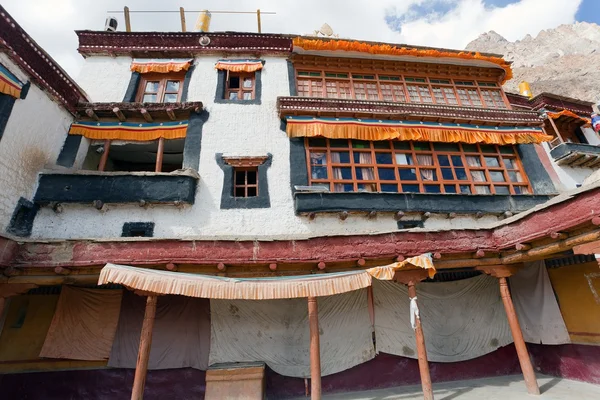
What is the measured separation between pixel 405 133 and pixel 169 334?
8.35m

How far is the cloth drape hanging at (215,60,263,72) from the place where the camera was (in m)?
10.2

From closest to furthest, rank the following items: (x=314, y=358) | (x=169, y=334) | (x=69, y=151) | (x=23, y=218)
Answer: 1. (x=314, y=358)
2. (x=169, y=334)
3. (x=23, y=218)
4. (x=69, y=151)

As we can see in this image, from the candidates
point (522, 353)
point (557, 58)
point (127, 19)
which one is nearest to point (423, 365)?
point (522, 353)

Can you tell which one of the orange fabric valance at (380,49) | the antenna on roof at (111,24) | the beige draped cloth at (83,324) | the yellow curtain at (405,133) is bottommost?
the beige draped cloth at (83,324)

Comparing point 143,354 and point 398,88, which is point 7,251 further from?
point 398,88

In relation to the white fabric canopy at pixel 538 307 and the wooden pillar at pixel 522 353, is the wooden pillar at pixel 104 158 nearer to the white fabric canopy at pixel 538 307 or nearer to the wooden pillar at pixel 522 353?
the wooden pillar at pixel 522 353

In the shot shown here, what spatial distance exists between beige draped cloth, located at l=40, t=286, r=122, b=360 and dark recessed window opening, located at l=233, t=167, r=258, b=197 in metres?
3.84

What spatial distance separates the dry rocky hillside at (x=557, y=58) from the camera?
3534 centimetres

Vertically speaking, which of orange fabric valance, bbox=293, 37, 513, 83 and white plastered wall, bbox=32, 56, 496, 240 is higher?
orange fabric valance, bbox=293, 37, 513, 83

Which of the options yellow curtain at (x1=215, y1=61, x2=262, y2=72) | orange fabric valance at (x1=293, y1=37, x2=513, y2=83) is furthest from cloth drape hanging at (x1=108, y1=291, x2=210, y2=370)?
orange fabric valance at (x1=293, y1=37, x2=513, y2=83)

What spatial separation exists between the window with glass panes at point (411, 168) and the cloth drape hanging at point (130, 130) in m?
4.06

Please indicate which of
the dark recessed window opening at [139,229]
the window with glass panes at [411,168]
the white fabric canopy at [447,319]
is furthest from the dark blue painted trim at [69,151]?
the white fabric canopy at [447,319]

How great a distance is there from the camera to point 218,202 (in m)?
8.06

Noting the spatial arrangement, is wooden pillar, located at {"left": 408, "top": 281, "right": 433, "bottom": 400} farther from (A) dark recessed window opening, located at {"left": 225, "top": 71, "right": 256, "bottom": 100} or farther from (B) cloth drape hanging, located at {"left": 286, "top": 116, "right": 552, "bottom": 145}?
(A) dark recessed window opening, located at {"left": 225, "top": 71, "right": 256, "bottom": 100}
